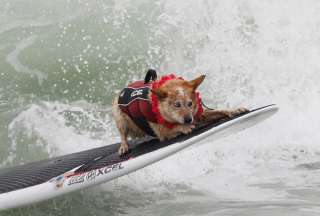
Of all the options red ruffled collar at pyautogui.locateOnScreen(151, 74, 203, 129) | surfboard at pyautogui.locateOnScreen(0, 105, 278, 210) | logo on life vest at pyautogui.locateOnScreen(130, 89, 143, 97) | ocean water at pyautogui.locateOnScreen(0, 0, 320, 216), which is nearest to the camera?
surfboard at pyautogui.locateOnScreen(0, 105, 278, 210)

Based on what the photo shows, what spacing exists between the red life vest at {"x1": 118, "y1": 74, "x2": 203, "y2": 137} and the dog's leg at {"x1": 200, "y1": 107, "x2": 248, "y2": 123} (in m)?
0.14

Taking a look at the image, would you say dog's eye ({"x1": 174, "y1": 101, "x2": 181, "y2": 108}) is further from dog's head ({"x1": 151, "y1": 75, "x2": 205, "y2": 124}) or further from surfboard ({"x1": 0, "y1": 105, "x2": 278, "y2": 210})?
surfboard ({"x1": 0, "y1": 105, "x2": 278, "y2": 210})

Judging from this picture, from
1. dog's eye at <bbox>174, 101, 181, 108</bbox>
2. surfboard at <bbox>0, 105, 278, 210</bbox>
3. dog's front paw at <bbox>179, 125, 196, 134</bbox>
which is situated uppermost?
dog's eye at <bbox>174, 101, 181, 108</bbox>

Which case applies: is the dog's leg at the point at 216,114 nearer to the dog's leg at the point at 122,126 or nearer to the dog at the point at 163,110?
the dog at the point at 163,110

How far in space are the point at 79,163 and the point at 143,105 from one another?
0.78m

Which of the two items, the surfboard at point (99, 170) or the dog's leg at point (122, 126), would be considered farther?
the dog's leg at point (122, 126)

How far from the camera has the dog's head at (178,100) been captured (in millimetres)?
4137

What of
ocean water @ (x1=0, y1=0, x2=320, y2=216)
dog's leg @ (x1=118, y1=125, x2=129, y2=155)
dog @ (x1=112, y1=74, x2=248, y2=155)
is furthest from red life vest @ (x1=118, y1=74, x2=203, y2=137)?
ocean water @ (x1=0, y1=0, x2=320, y2=216)

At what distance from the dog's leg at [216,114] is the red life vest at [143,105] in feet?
0.47

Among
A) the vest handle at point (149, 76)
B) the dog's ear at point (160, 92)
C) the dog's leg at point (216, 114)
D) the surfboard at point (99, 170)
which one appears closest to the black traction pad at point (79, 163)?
the surfboard at point (99, 170)

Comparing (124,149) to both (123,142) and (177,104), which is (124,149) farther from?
(177,104)

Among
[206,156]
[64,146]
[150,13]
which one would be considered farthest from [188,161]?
[150,13]

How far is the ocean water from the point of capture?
4926 mm

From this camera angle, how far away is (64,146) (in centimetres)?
720
